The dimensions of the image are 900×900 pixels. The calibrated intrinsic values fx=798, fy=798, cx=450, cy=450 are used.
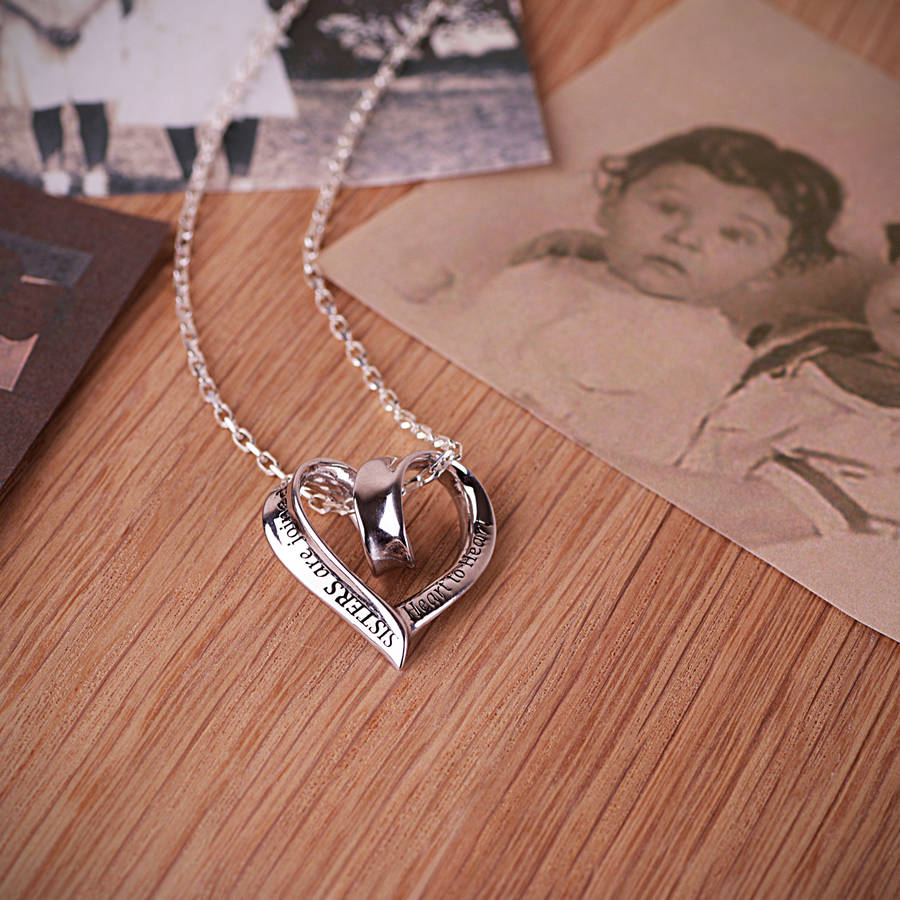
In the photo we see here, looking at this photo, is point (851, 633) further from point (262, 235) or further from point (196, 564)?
point (262, 235)

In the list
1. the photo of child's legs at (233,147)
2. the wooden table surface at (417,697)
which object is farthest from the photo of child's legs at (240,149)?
the wooden table surface at (417,697)

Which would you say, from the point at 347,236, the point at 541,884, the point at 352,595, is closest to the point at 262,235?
the point at 347,236

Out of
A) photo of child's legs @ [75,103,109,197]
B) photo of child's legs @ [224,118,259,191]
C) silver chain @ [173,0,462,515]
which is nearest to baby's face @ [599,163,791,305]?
silver chain @ [173,0,462,515]

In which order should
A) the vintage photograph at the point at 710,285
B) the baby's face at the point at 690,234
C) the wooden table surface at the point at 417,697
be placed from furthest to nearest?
the baby's face at the point at 690,234, the vintage photograph at the point at 710,285, the wooden table surface at the point at 417,697

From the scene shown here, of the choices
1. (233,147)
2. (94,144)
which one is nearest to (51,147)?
(94,144)

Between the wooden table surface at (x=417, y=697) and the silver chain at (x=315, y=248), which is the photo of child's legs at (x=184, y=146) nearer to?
the silver chain at (x=315, y=248)

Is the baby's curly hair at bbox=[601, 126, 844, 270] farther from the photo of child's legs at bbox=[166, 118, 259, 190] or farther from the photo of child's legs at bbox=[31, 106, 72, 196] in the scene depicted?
the photo of child's legs at bbox=[31, 106, 72, 196]

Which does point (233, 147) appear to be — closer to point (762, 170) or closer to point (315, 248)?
point (315, 248)
